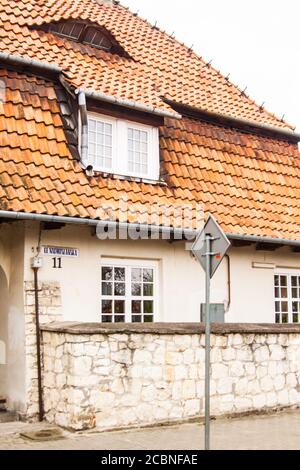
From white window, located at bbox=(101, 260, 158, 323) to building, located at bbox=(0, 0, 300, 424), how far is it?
0.02m

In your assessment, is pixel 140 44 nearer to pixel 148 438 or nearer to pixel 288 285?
pixel 288 285

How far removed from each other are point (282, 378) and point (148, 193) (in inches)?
164

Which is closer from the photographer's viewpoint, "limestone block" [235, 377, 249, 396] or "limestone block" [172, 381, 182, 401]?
"limestone block" [172, 381, 182, 401]

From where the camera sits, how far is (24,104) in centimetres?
1218

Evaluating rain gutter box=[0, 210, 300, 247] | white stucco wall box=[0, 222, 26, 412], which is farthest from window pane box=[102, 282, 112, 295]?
white stucco wall box=[0, 222, 26, 412]

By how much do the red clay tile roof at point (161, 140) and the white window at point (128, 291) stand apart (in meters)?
1.11

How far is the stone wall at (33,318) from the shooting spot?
10.8 meters

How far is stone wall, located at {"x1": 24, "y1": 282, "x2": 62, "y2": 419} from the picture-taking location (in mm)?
10827

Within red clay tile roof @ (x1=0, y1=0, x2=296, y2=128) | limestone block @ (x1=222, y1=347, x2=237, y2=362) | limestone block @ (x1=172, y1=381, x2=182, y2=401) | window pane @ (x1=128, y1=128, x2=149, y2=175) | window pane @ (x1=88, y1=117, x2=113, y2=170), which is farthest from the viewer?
window pane @ (x1=128, y1=128, x2=149, y2=175)

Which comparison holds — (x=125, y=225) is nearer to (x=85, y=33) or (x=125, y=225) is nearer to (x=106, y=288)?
(x=106, y=288)

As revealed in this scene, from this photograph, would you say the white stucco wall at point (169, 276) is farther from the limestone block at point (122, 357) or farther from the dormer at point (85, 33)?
the dormer at point (85, 33)

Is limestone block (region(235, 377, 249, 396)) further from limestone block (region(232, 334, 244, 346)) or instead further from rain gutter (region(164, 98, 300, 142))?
rain gutter (region(164, 98, 300, 142))

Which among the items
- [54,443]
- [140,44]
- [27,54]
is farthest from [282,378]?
[140,44]

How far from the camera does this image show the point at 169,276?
13.2m
